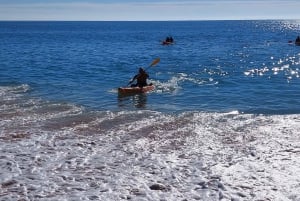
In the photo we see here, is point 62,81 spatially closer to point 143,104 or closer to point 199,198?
point 143,104

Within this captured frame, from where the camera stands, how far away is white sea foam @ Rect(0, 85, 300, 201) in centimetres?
1059

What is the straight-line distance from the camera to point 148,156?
13211mm

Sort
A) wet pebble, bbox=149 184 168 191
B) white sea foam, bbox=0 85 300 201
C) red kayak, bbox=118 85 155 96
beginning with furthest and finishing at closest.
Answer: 1. red kayak, bbox=118 85 155 96
2. wet pebble, bbox=149 184 168 191
3. white sea foam, bbox=0 85 300 201

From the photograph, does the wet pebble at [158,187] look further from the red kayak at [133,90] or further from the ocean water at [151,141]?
the red kayak at [133,90]

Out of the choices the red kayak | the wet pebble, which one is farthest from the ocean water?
the red kayak

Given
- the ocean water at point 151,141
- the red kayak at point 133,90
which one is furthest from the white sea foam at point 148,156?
the red kayak at point 133,90

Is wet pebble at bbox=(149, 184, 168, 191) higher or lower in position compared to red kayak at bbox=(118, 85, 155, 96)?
lower

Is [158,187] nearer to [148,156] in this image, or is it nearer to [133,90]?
[148,156]

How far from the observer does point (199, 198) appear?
1020cm

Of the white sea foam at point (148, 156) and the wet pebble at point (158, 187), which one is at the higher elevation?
the white sea foam at point (148, 156)

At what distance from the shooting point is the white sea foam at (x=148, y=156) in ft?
34.8

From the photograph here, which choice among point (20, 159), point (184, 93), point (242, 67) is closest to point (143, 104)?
point (184, 93)

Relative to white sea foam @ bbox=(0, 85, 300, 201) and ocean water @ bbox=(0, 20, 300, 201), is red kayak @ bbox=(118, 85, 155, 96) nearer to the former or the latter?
ocean water @ bbox=(0, 20, 300, 201)

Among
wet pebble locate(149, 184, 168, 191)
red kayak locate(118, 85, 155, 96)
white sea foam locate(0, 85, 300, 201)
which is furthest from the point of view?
red kayak locate(118, 85, 155, 96)
